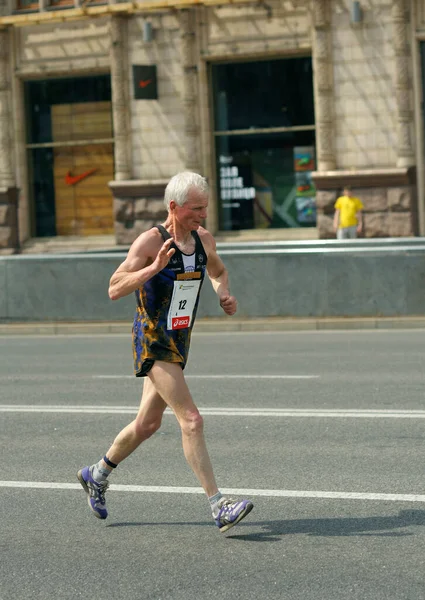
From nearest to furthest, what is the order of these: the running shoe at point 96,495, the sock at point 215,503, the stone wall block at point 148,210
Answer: the sock at point 215,503
the running shoe at point 96,495
the stone wall block at point 148,210

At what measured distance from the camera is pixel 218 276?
282 inches

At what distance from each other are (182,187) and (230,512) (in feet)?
5.32

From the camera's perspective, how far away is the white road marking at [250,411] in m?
10.2

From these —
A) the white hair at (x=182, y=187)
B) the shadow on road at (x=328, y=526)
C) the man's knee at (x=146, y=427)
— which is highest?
the white hair at (x=182, y=187)

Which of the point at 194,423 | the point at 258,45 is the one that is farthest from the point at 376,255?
the point at 194,423

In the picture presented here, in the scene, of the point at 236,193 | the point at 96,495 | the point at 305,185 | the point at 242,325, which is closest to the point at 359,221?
the point at 305,185

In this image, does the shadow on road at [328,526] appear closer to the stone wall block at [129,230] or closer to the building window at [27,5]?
the stone wall block at [129,230]

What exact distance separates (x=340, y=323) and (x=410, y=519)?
1220 cm

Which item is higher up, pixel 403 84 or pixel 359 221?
pixel 403 84

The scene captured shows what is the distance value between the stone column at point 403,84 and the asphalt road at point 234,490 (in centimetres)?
1375

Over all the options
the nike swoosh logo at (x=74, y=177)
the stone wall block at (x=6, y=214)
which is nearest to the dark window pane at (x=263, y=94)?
the nike swoosh logo at (x=74, y=177)

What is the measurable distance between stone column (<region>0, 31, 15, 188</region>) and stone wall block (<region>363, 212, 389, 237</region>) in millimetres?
8851

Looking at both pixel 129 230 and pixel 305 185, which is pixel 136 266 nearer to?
pixel 305 185

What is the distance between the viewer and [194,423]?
261 inches
